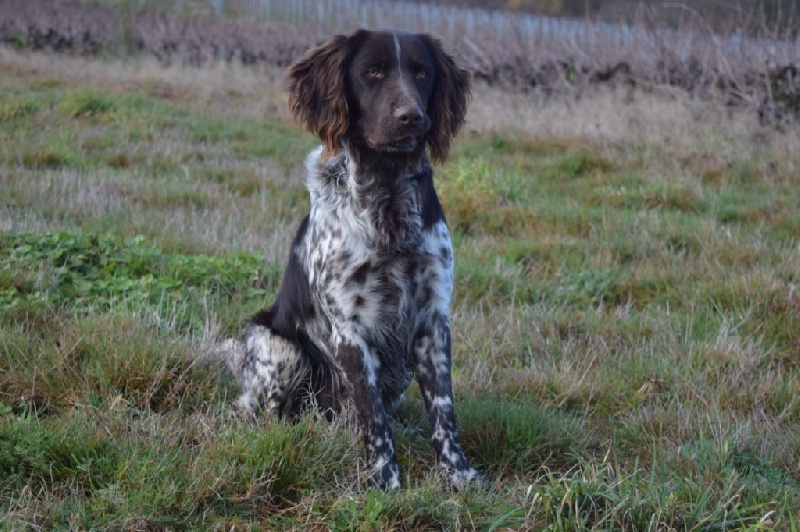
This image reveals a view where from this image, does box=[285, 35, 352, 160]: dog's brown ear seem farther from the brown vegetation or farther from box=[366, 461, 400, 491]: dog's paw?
the brown vegetation

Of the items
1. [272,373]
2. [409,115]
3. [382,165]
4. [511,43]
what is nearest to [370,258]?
[382,165]

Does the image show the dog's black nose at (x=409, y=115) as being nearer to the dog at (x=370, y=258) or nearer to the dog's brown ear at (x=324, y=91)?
the dog at (x=370, y=258)

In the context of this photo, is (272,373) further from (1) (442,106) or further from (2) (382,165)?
(1) (442,106)

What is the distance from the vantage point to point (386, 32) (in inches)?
139

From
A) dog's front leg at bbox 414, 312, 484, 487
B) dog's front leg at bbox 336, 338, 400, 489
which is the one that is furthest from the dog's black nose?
dog's front leg at bbox 336, 338, 400, 489

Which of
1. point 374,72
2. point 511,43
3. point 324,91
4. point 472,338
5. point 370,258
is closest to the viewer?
point 370,258

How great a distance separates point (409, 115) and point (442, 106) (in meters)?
0.49

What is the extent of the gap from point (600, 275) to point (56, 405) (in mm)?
3196

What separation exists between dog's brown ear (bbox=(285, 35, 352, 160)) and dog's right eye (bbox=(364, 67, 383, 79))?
4.9 inches

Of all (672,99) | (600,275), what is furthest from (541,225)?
(672,99)

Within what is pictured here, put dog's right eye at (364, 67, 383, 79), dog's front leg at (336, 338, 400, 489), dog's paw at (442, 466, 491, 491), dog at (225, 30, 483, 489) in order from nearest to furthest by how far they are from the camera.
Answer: dog's paw at (442, 466, 491, 491) < dog's front leg at (336, 338, 400, 489) < dog at (225, 30, 483, 489) < dog's right eye at (364, 67, 383, 79)

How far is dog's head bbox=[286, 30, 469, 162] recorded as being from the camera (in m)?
3.32

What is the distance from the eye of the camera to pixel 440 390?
11.0 feet

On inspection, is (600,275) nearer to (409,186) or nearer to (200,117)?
(409,186)
